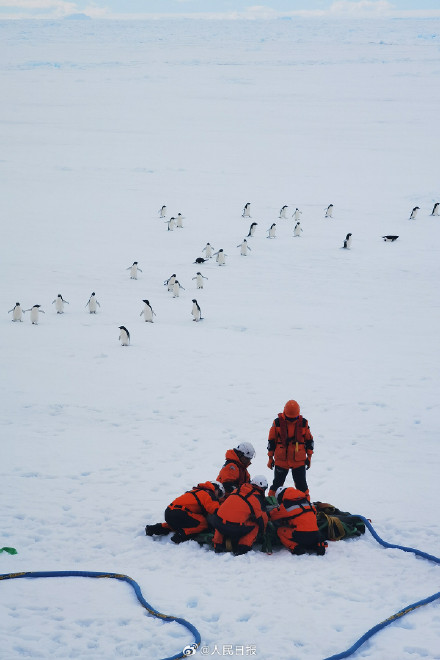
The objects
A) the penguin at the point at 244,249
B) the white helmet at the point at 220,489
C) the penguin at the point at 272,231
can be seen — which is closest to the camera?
the white helmet at the point at 220,489

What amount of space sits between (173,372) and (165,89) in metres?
47.6

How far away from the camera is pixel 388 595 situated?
383cm

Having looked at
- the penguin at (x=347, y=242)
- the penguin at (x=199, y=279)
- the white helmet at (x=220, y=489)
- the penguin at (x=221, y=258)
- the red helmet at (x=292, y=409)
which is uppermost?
the penguin at (x=347, y=242)

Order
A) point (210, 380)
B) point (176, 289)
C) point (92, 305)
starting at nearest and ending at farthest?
point (210, 380), point (92, 305), point (176, 289)

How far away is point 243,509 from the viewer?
4.20 meters

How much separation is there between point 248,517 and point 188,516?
1.58 ft

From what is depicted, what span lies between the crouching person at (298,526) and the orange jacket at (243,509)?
0.16 m

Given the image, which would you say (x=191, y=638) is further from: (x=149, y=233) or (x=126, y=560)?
(x=149, y=233)

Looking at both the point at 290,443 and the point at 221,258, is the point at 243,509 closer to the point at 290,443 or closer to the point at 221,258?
the point at 290,443

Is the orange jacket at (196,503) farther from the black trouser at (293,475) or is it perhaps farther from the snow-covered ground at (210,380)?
the black trouser at (293,475)

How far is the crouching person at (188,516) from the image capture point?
449 cm

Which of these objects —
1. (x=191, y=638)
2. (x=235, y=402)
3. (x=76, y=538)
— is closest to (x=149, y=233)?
(x=235, y=402)

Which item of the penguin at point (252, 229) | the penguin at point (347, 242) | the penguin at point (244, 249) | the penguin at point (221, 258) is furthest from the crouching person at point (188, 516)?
the penguin at point (252, 229)

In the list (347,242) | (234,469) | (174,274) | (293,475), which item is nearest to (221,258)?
(174,274)
